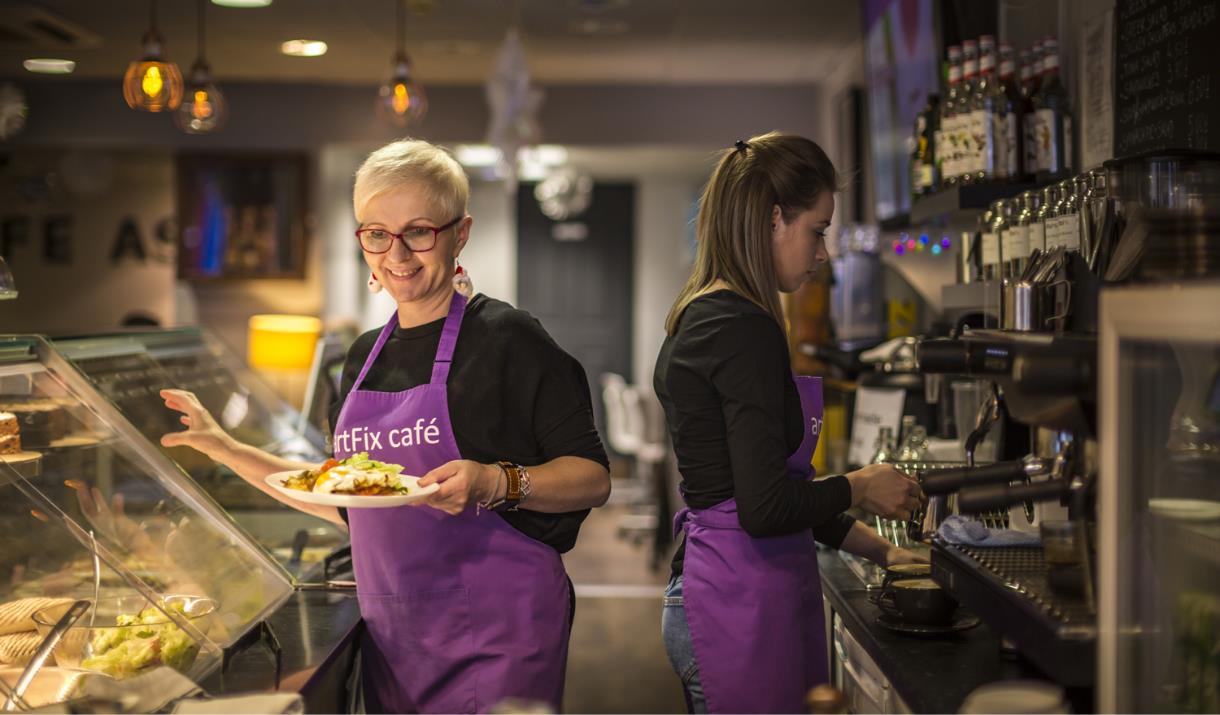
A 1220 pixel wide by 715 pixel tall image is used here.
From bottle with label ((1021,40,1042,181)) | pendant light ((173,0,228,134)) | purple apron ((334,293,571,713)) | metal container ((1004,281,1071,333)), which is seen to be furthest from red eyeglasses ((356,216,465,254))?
pendant light ((173,0,228,134))

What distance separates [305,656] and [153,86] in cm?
242

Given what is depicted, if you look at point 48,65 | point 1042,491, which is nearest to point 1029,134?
point 1042,491

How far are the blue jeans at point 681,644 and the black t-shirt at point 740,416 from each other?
0.20m

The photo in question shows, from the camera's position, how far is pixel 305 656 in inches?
81.6

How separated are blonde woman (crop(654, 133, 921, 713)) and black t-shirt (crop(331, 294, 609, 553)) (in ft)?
0.60

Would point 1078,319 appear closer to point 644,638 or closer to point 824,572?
point 824,572

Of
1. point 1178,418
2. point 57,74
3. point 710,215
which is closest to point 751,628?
point 710,215

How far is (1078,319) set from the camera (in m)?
2.02

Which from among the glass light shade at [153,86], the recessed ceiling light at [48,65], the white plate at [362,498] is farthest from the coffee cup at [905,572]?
the recessed ceiling light at [48,65]

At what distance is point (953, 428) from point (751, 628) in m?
1.37

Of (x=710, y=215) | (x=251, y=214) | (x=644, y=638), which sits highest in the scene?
(x=251, y=214)

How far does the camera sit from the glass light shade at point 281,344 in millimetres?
5504

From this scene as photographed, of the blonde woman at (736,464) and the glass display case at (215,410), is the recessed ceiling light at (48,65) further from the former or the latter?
the blonde woman at (736,464)

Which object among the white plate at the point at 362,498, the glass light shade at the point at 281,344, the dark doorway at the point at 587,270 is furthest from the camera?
the dark doorway at the point at 587,270
